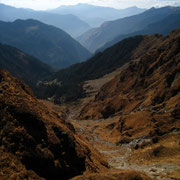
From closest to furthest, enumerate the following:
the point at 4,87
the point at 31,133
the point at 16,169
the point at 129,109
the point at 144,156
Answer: the point at 16,169, the point at 31,133, the point at 4,87, the point at 144,156, the point at 129,109

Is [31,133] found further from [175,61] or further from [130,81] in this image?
[130,81]

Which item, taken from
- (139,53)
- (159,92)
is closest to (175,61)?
(159,92)

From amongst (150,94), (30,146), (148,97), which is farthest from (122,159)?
(150,94)

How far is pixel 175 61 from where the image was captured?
70562 mm

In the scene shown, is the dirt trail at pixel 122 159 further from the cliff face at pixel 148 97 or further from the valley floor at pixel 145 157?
the cliff face at pixel 148 97

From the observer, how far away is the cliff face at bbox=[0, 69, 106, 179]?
14.5 metres

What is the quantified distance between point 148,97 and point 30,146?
5575cm

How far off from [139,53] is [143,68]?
115 metres

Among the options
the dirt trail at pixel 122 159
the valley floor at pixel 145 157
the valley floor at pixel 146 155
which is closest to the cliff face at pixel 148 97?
the valley floor at pixel 146 155

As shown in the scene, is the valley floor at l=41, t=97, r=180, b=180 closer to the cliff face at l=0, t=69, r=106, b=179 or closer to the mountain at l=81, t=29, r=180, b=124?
the mountain at l=81, t=29, r=180, b=124

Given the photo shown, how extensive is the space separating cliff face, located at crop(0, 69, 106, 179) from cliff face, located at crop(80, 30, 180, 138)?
79.6 ft

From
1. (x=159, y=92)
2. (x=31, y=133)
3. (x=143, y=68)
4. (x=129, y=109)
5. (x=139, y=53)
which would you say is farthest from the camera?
(x=139, y=53)

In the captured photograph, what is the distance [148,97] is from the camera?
65.0m

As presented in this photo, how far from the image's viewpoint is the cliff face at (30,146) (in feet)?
47.5
